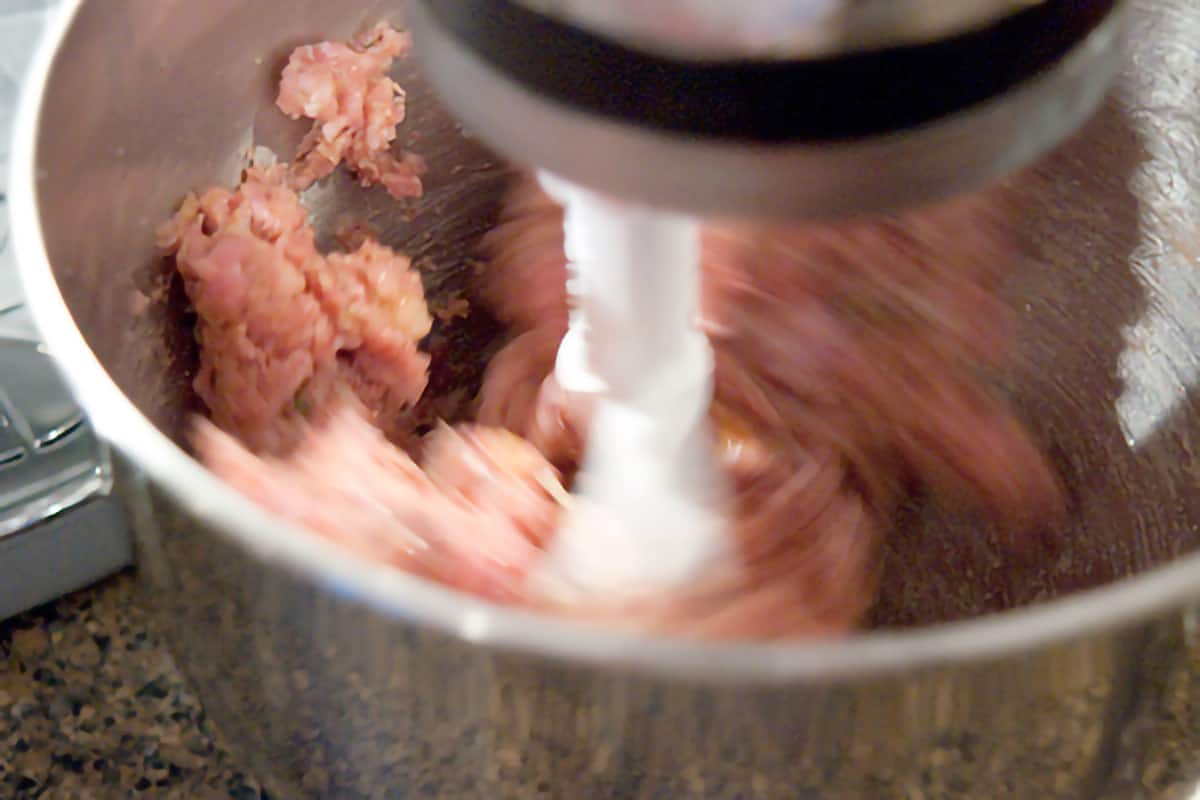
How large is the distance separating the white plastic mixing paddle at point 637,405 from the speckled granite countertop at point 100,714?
21cm

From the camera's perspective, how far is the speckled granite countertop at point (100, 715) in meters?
0.58

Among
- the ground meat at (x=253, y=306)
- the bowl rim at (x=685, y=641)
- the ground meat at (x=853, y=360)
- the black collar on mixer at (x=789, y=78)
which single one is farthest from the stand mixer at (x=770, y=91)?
the ground meat at (x=853, y=360)

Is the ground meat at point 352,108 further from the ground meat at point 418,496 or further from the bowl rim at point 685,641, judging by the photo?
the bowl rim at point 685,641

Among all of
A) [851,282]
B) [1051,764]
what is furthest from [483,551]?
[851,282]

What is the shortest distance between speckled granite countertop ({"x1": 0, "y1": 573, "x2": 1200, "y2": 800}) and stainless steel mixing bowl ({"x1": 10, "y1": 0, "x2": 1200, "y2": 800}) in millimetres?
130

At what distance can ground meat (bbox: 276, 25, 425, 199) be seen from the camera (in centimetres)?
63

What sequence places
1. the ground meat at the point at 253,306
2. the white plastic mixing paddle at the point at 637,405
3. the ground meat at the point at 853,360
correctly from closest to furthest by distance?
the white plastic mixing paddle at the point at 637,405 → the ground meat at the point at 253,306 → the ground meat at the point at 853,360

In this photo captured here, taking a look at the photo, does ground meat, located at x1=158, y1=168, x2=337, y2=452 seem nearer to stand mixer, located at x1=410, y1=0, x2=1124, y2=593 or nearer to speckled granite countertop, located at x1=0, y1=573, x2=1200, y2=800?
speckled granite countertop, located at x1=0, y1=573, x2=1200, y2=800

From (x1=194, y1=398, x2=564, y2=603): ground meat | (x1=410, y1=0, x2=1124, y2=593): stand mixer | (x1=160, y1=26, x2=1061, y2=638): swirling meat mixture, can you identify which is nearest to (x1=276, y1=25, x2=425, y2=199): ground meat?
(x1=160, y1=26, x2=1061, y2=638): swirling meat mixture

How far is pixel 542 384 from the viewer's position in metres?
0.69

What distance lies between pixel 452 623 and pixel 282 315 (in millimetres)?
349

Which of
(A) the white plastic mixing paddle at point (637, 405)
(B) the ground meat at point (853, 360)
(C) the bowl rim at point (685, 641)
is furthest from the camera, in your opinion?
(B) the ground meat at point (853, 360)

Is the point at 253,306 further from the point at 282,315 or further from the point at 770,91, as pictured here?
the point at 770,91

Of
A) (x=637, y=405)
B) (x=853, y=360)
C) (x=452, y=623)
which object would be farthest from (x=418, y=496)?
(x=853, y=360)
